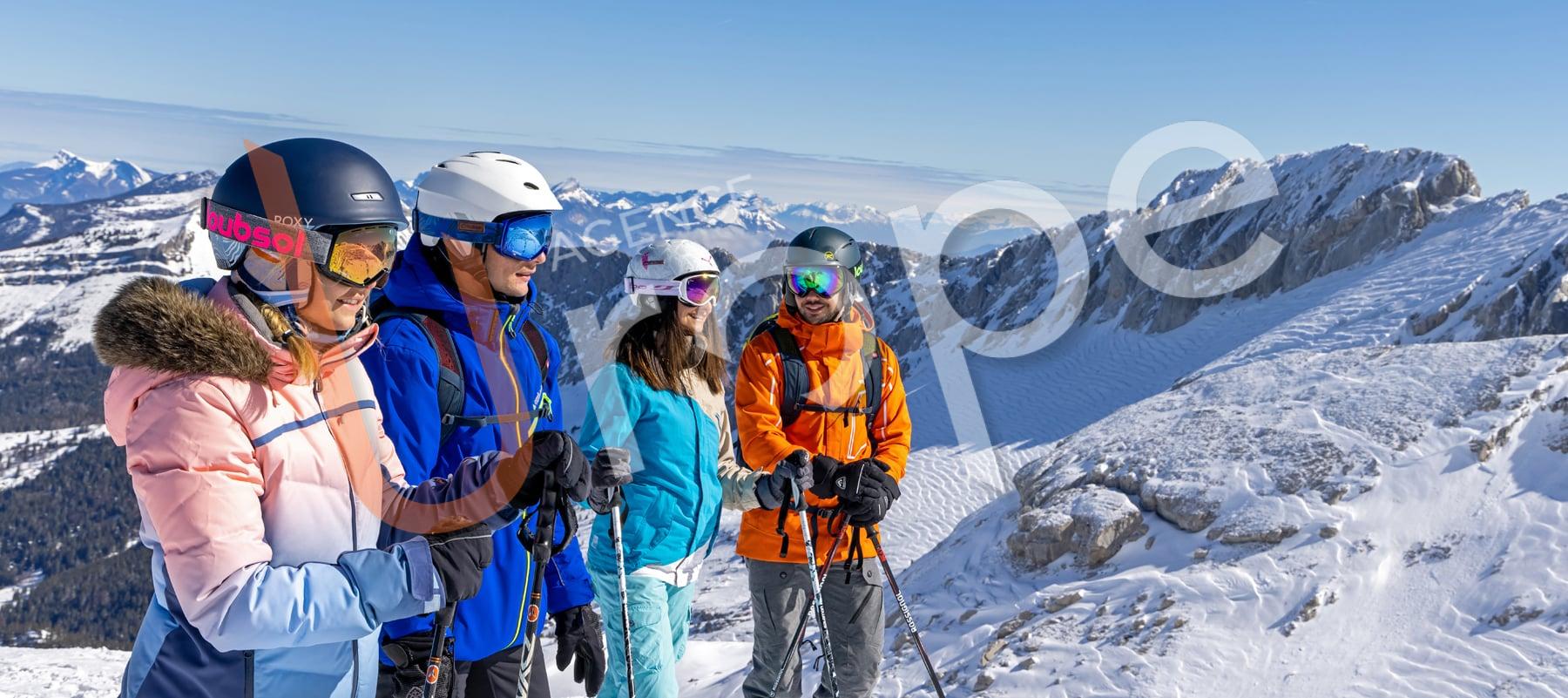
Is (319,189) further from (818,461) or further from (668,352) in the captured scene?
(818,461)

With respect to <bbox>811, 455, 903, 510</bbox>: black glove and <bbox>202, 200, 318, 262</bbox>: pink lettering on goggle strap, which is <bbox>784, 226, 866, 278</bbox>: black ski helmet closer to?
<bbox>811, 455, 903, 510</bbox>: black glove

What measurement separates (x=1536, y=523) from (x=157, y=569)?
1190 centimetres

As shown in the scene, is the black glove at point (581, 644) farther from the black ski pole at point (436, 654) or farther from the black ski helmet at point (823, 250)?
the black ski helmet at point (823, 250)

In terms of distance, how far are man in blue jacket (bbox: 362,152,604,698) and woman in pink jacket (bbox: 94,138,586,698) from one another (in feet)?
1.12

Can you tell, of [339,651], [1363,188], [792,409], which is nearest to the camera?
[339,651]

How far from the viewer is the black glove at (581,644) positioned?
14.4ft

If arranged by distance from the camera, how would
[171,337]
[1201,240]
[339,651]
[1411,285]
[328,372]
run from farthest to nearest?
[1201,240] < [1411,285] < [328,372] < [339,651] < [171,337]

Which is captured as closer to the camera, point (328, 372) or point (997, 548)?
point (328, 372)

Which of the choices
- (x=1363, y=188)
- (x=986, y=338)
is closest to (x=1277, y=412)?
(x=1363, y=188)

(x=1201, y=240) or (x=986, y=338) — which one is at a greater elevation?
(x=1201, y=240)

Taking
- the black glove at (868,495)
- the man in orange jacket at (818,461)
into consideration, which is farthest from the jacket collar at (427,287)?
the black glove at (868,495)

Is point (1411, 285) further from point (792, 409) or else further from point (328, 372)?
point (328, 372)

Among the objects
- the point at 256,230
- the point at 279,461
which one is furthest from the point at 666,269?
the point at 279,461

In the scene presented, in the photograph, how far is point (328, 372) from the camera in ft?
8.80
